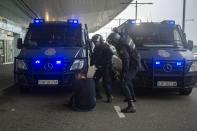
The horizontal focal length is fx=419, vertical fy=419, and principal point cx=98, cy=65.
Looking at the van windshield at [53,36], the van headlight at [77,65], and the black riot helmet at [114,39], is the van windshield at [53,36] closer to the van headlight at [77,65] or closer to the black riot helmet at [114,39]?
the van headlight at [77,65]

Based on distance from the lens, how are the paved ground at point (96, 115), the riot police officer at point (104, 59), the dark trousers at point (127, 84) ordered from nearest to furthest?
1. the paved ground at point (96, 115)
2. the dark trousers at point (127, 84)
3. the riot police officer at point (104, 59)

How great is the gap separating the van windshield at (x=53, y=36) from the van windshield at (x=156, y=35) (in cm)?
175

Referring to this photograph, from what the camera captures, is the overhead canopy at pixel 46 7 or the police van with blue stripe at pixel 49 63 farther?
the overhead canopy at pixel 46 7

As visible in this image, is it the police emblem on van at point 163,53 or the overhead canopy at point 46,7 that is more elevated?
the overhead canopy at point 46,7

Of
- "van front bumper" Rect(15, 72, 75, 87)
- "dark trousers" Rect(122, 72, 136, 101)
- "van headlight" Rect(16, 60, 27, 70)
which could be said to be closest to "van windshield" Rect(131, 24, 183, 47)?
"van front bumper" Rect(15, 72, 75, 87)

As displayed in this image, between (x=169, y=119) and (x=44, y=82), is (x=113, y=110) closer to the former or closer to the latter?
(x=169, y=119)

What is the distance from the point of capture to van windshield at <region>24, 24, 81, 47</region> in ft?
40.1

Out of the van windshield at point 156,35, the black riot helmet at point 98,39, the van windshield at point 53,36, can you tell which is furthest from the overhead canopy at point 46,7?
the black riot helmet at point 98,39

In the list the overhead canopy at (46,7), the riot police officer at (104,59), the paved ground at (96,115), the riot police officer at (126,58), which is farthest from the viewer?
the overhead canopy at (46,7)

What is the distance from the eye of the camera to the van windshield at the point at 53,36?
1224 centimetres

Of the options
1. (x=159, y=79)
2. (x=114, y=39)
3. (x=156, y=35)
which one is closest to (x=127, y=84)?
(x=114, y=39)

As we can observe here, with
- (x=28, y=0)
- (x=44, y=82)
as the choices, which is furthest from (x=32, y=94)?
(x=28, y=0)

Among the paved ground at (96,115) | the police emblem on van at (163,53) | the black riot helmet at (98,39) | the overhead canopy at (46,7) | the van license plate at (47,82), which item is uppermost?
the overhead canopy at (46,7)

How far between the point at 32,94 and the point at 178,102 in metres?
4.19
